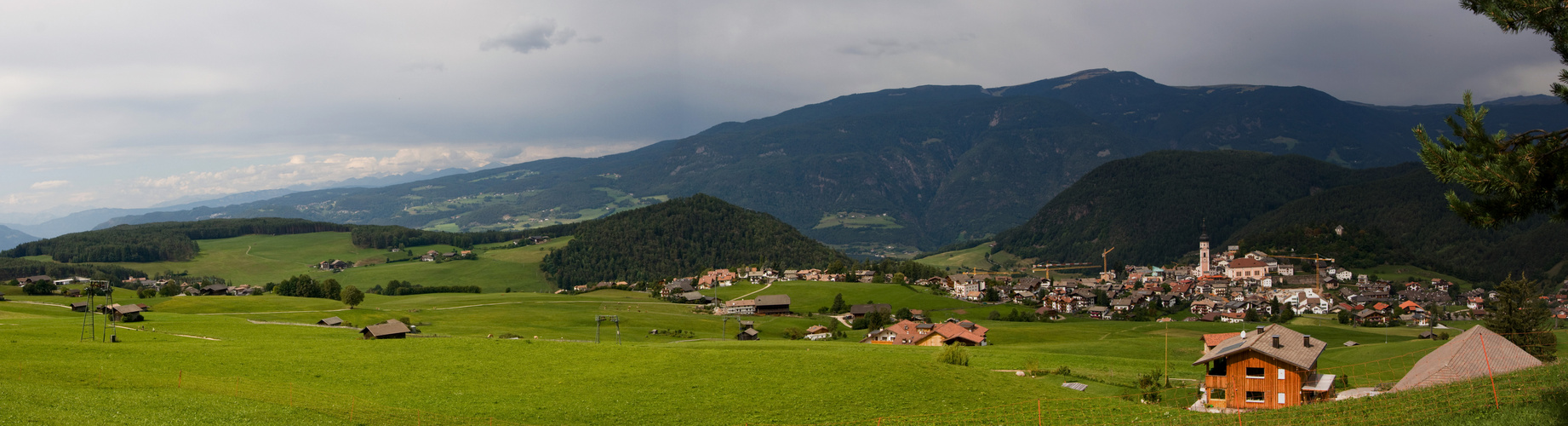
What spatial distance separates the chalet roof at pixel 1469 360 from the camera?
30625 millimetres

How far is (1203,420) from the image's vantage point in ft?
77.9

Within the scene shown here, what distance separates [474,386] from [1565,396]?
35.6 meters

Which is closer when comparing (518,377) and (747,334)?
(518,377)

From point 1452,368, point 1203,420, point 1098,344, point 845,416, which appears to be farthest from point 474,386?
point 1098,344

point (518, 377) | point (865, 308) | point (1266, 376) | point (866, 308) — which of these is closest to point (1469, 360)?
point (1266, 376)

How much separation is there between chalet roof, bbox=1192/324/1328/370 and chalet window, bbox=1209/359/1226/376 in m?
0.41

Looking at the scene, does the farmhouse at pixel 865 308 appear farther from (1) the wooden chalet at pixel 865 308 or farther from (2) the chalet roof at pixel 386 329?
(2) the chalet roof at pixel 386 329

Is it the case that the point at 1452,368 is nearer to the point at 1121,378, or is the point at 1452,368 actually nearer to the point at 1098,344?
the point at 1121,378

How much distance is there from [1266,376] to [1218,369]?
1.85 metres

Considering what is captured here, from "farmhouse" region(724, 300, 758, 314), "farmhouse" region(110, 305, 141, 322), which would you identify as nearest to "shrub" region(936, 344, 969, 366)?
"farmhouse" region(110, 305, 141, 322)

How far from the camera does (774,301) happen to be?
5143 inches

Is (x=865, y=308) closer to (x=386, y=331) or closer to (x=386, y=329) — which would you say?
(x=386, y=329)

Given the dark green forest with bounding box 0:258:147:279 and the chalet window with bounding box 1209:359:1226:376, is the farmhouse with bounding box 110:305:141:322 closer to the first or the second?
the chalet window with bounding box 1209:359:1226:376

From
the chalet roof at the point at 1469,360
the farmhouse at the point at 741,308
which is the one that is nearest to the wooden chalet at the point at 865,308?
the farmhouse at the point at 741,308
